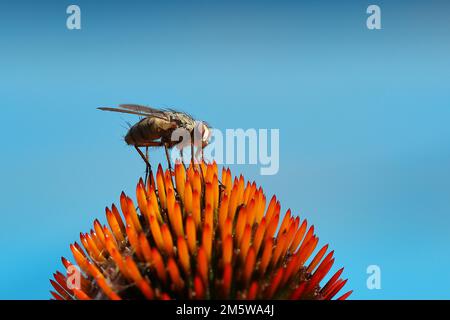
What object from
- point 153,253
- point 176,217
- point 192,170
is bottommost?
point 153,253

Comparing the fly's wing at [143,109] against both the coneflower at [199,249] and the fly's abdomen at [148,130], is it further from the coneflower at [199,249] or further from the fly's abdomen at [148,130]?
the coneflower at [199,249]

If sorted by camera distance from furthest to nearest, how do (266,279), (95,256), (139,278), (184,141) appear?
1. (184,141)
2. (95,256)
3. (266,279)
4. (139,278)

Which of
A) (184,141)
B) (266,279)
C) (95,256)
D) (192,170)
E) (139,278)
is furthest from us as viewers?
(184,141)

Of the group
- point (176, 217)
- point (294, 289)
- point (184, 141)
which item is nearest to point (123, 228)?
point (176, 217)

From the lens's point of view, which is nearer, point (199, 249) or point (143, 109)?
point (199, 249)

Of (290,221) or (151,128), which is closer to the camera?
(290,221)

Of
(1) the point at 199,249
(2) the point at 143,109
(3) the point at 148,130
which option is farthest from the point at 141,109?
(1) the point at 199,249

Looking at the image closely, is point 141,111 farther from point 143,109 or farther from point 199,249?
point 199,249
